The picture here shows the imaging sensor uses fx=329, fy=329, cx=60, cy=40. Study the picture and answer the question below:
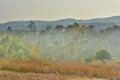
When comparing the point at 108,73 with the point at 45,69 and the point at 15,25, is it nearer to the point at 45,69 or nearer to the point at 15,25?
the point at 45,69

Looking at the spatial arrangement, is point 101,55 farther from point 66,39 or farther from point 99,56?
point 66,39

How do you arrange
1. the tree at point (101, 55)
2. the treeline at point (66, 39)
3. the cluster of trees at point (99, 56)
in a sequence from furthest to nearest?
the treeline at point (66, 39) → the tree at point (101, 55) → the cluster of trees at point (99, 56)

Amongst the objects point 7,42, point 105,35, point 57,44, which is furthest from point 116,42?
point 7,42

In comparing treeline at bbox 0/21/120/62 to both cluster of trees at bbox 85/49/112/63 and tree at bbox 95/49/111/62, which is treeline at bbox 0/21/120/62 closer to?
cluster of trees at bbox 85/49/112/63

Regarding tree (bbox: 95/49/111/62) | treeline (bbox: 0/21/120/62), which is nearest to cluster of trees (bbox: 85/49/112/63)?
tree (bbox: 95/49/111/62)

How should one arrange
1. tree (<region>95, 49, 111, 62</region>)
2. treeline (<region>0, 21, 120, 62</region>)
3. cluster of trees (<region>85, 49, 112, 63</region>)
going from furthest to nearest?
treeline (<region>0, 21, 120, 62</region>) < tree (<region>95, 49, 111, 62</region>) < cluster of trees (<region>85, 49, 112, 63</region>)

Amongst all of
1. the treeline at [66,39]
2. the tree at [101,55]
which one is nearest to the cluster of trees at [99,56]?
the tree at [101,55]

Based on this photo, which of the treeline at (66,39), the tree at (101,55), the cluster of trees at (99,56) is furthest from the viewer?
the treeline at (66,39)

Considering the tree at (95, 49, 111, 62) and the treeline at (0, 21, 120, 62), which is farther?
the treeline at (0, 21, 120, 62)

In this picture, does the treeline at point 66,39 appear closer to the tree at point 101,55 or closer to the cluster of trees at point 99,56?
the cluster of trees at point 99,56

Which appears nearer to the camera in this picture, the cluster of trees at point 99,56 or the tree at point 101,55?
the cluster of trees at point 99,56

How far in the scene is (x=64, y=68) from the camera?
44.8ft

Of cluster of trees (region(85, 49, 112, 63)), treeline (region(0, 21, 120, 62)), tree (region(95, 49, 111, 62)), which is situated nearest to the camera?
cluster of trees (region(85, 49, 112, 63))

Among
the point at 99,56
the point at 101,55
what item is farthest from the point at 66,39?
the point at 99,56
